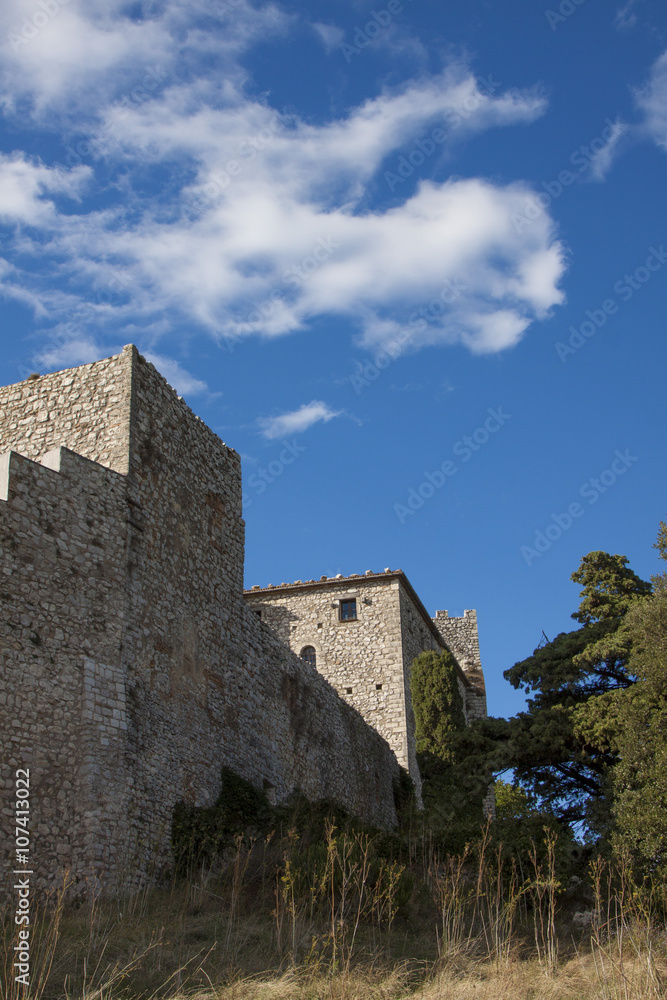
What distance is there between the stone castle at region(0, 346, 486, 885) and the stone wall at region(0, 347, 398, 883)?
0.09 ft

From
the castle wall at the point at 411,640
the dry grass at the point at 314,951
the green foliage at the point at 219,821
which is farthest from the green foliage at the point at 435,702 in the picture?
the dry grass at the point at 314,951

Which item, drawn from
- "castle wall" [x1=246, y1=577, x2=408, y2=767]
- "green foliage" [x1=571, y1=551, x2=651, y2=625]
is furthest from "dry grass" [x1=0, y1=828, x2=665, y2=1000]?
"castle wall" [x1=246, y1=577, x2=408, y2=767]

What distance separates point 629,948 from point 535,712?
875 cm

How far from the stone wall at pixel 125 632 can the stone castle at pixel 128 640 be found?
0.03 m

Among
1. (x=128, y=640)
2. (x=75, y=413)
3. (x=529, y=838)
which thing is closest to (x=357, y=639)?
(x=529, y=838)

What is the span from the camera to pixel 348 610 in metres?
29.4

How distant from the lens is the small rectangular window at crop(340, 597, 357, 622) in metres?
29.2

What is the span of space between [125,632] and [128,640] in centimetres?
14

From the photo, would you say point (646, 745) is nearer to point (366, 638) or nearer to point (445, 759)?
point (445, 759)

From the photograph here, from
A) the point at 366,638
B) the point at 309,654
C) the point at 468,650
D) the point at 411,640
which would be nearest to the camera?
the point at 366,638

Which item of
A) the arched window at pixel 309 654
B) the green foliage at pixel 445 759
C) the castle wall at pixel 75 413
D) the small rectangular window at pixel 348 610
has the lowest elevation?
the green foliage at pixel 445 759

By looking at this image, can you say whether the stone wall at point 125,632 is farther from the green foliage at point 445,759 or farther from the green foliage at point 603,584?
the green foliage at point 603,584

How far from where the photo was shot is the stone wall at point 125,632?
1162cm

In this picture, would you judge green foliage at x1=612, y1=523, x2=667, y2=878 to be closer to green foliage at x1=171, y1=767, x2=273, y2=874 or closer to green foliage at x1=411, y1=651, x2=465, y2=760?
green foliage at x1=171, y1=767, x2=273, y2=874
